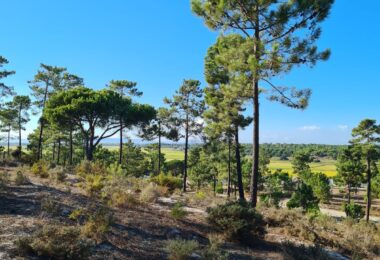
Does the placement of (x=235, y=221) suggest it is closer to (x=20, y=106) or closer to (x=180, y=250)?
(x=180, y=250)

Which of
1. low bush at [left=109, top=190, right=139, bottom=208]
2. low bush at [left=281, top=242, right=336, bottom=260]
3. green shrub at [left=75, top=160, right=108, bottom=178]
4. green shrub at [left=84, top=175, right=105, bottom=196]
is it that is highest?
green shrub at [left=75, top=160, right=108, bottom=178]

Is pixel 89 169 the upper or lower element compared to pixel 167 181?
upper

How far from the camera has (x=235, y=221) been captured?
7.44m

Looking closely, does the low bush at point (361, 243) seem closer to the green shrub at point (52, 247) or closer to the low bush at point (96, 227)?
the low bush at point (96, 227)

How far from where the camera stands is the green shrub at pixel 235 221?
24.2ft

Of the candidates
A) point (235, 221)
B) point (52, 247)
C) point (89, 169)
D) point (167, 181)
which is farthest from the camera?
point (167, 181)

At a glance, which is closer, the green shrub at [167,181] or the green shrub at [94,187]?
the green shrub at [94,187]

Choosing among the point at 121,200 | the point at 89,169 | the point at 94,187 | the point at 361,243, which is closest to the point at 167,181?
the point at 89,169

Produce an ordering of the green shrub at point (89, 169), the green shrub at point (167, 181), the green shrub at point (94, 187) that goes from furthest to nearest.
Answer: the green shrub at point (167, 181), the green shrub at point (89, 169), the green shrub at point (94, 187)

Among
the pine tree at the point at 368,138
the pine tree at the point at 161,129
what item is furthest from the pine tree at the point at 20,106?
the pine tree at the point at 368,138

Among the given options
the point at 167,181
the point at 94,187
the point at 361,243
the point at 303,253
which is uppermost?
the point at 94,187

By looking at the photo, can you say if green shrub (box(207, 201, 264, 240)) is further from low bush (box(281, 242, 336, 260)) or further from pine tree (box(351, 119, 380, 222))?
pine tree (box(351, 119, 380, 222))

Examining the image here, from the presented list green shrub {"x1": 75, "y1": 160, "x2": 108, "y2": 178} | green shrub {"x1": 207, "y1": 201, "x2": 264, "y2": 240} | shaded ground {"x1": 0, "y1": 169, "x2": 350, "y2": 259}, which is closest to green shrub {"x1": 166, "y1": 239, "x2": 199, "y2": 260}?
shaded ground {"x1": 0, "y1": 169, "x2": 350, "y2": 259}

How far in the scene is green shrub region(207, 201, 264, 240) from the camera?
24.2ft
